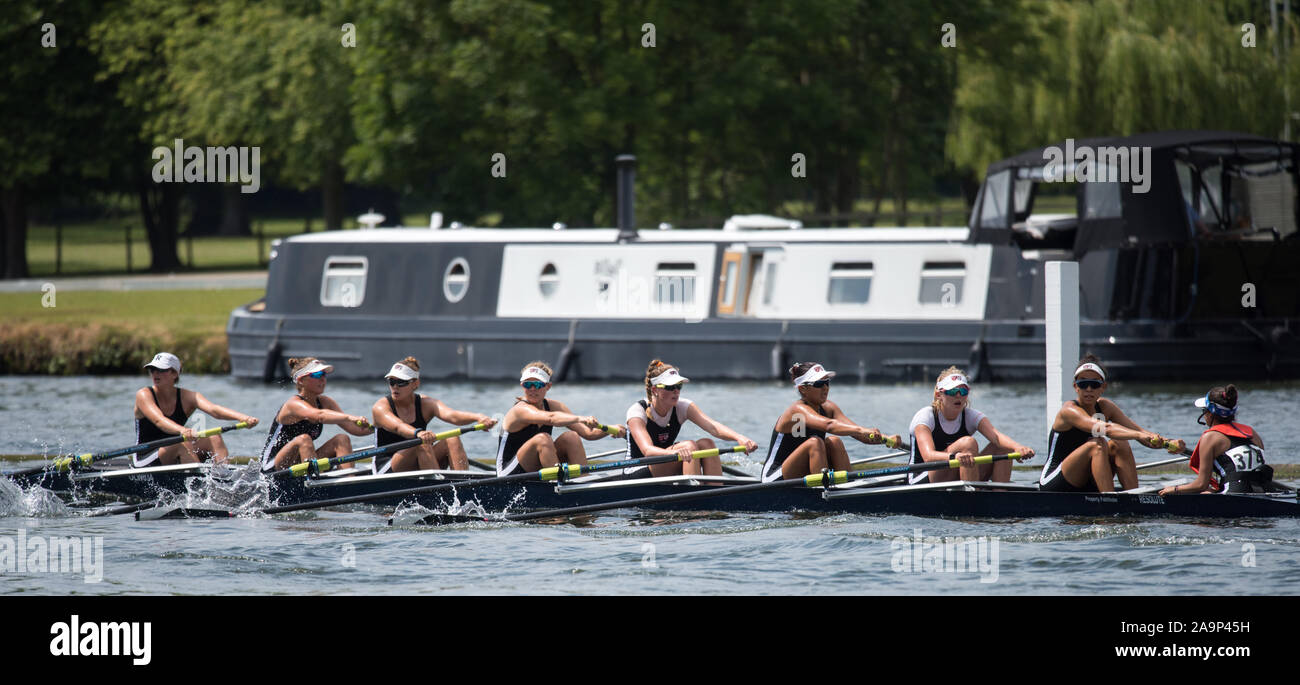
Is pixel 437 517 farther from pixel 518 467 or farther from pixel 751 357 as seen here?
pixel 751 357

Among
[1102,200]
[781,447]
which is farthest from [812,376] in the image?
[1102,200]

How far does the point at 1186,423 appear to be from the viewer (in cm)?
2284

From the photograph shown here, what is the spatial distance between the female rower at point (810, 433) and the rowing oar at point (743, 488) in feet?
0.76

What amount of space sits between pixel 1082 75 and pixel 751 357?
1405 centimetres

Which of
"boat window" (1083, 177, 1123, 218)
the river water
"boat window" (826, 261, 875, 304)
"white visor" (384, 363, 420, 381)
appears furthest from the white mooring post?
"boat window" (826, 261, 875, 304)

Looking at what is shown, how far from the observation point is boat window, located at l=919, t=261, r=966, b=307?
28.2 metres

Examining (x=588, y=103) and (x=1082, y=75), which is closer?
(x=588, y=103)

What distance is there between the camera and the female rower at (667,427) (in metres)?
16.5

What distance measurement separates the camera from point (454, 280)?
3116 cm

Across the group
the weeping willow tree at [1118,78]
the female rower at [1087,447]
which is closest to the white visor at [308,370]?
the female rower at [1087,447]

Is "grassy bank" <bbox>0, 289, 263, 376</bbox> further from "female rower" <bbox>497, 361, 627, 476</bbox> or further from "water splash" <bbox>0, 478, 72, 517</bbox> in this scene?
"female rower" <bbox>497, 361, 627, 476</bbox>

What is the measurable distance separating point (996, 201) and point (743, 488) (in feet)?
42.8

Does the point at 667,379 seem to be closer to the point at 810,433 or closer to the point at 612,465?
the point at 612,465

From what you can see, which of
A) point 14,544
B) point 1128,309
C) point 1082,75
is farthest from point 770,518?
point 1082,75
